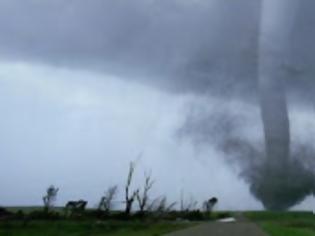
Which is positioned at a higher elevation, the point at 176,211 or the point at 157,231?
the point at 176,211

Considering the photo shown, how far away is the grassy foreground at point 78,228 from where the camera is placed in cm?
7319

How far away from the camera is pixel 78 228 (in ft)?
259

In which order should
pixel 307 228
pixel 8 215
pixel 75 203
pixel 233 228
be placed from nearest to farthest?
pixel 233 228 < pixel 307 228 < pixel 8 215 < pixel 75 203

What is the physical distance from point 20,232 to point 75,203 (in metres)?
34.8

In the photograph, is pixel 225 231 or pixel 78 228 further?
pixel 78 228

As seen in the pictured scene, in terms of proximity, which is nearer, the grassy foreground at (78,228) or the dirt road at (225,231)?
the dirt road at (225,231)

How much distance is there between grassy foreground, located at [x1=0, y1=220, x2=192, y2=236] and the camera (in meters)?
73.2

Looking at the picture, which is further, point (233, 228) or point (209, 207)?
point (209, 207)

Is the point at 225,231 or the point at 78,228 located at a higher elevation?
the point at 78,228

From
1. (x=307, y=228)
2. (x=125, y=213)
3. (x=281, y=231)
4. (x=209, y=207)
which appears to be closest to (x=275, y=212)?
(x=209, y=207)

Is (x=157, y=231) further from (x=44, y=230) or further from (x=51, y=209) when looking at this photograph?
(x=51, y=209)

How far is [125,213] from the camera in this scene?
4131 inches

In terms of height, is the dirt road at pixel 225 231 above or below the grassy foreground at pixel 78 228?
below

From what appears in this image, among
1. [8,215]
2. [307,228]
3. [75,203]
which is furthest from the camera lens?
[75,203]
